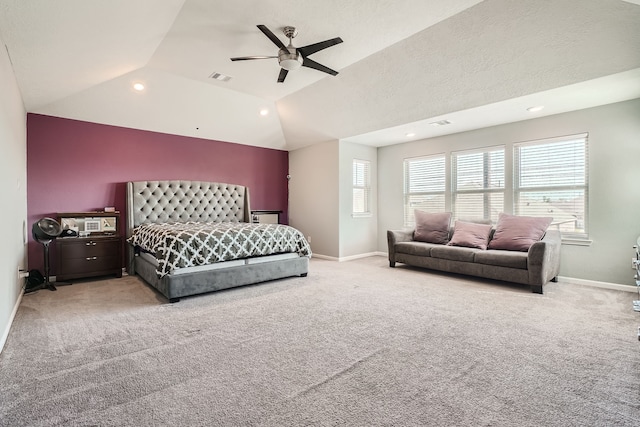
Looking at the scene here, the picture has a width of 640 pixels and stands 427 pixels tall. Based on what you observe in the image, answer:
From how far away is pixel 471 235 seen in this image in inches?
195

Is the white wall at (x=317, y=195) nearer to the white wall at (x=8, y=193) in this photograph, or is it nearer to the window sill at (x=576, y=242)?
the window sill at (x=576, y=242)

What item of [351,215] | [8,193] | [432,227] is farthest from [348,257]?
[8,193]

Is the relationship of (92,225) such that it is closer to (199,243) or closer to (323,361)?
(199,243)

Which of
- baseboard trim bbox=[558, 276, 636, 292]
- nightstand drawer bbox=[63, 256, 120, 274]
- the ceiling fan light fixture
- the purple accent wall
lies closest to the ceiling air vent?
the ceiling fan light fixture

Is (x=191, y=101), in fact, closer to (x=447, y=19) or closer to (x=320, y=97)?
(x=320, y=97)

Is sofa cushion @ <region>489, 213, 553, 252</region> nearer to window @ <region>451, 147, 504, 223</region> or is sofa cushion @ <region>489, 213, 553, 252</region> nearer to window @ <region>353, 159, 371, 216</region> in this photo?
window @ <region>451, 147, 504, 223</region>

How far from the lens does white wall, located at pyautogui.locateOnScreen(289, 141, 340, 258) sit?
640 cm

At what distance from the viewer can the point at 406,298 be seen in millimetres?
3771

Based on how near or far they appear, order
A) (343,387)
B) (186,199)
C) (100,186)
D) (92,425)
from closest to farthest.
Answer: (92,425) → (343,387) → (100,186) → (186,199)

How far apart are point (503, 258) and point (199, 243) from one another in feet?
13.1

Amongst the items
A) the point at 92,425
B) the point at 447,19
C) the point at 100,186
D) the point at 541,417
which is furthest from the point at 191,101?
the point at 541,417

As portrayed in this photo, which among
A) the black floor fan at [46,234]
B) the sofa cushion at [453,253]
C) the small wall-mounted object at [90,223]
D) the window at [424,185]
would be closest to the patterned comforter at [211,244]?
the small wall-mounted object at [90,223]

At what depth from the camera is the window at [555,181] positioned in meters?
4.46

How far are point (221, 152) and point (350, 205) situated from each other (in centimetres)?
289
